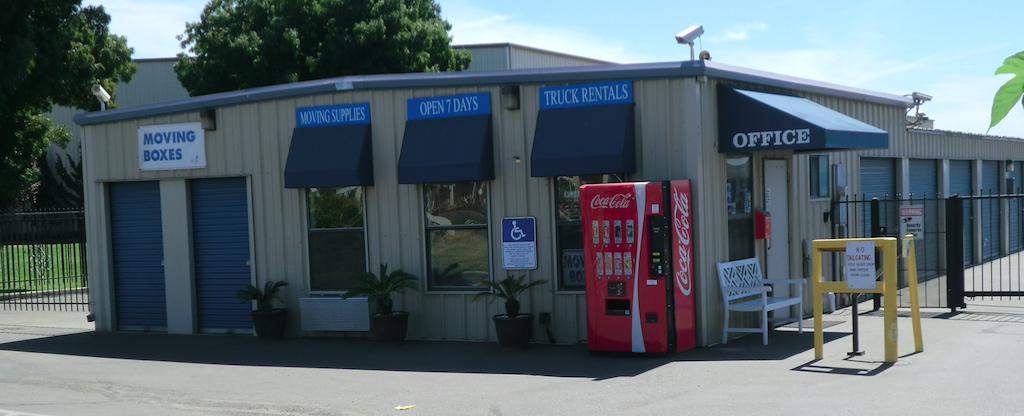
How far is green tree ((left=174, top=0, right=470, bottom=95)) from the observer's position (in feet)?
96.3

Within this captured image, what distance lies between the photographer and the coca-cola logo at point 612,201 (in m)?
10.4

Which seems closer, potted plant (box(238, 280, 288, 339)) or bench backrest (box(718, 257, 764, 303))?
bench backrest (box(718, 257, 764, 303))

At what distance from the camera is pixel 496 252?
39.2 ft

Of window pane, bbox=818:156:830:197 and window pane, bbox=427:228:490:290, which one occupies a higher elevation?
window pane, bbox=818:156:830:197

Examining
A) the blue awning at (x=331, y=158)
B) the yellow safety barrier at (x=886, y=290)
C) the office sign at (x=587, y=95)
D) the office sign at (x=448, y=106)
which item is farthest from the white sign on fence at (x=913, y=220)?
the blue awning at (x=331, y=158)

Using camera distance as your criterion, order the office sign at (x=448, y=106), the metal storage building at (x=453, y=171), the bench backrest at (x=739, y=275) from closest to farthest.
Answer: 1. the metal storage building at (x=453, y=171)
2. the bench backrest at (x=739, y=275)
3. the office sign at (x=448, y=106)

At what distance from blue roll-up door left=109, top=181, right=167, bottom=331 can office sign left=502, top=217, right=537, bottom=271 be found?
5779 mm

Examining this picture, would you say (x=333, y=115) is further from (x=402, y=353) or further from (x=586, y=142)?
(x=586, y=142)

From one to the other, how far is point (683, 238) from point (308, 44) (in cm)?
2197

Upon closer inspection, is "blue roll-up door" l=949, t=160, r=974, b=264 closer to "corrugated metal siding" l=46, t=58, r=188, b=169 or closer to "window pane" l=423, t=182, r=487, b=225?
"window pane" l=423, t=182, r=487, b=225

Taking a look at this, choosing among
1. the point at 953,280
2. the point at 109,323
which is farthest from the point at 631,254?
the point at 109,323

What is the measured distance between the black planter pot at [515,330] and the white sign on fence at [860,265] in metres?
3.69

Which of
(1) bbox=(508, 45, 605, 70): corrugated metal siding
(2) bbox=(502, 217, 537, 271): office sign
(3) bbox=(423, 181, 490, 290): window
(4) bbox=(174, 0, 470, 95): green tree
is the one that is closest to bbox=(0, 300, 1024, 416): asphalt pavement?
(3) bbox=(423, 181, 490, 290): window

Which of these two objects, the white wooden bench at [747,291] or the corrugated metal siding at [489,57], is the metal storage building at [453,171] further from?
the corrugated metal siding at [489,57]
